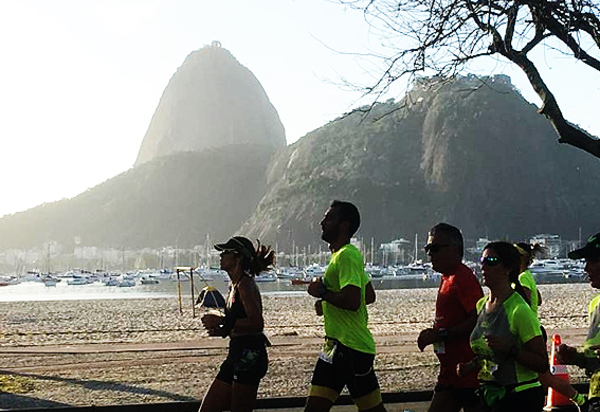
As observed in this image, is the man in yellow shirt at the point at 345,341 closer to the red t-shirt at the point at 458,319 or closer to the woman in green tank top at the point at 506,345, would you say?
the red t-shirt at the point at 458,319

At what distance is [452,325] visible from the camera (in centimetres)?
548

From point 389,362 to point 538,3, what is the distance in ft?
18.7

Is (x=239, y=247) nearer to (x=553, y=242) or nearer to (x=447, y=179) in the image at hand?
(x=553, y=242)

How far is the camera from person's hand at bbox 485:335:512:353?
4625mm

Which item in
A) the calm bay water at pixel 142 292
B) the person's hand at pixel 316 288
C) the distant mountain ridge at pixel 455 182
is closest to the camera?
the person's hand at pixel 316 288

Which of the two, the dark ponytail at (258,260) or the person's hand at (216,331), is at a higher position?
the dark ponytail at (258,260)

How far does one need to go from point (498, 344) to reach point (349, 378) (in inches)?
56.2

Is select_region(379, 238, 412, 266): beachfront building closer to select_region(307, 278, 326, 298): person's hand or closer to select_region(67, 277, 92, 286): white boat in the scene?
select_region(67, 277, 92, 286): white boat

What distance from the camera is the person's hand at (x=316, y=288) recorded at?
18.9ft

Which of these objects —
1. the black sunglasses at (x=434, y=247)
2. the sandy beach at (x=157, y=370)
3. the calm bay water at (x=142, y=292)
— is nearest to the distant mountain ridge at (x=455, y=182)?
the calm bay water at (x=142, y=292)

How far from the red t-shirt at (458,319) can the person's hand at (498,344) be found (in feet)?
2.56

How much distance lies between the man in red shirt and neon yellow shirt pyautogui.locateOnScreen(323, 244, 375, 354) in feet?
1.59

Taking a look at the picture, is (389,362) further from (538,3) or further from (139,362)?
(538,3)

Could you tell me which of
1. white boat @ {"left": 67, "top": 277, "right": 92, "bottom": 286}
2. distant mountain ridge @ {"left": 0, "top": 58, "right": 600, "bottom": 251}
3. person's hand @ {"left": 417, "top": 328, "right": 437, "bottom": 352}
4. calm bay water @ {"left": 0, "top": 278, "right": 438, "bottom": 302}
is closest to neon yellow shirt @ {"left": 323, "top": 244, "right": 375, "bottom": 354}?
person's hand @ {"left": 417, "top": 328, "right": 437, "bottom": 352}
